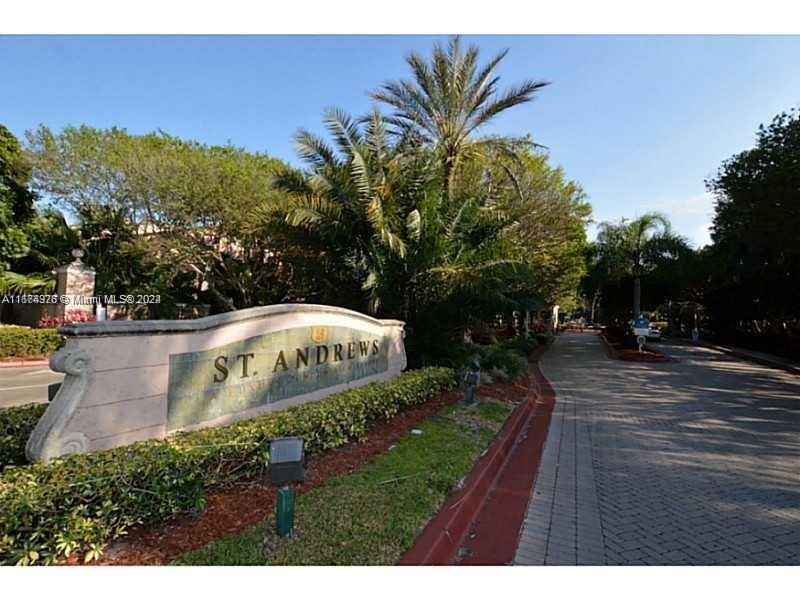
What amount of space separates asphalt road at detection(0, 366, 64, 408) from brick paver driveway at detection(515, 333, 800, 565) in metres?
10.0

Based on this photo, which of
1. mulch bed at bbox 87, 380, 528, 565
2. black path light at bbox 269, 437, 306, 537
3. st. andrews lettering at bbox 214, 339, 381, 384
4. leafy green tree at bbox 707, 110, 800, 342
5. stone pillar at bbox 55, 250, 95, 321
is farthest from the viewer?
stone pillar at bbox 55, 250, 95, 321

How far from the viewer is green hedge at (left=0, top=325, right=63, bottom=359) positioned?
14289mm

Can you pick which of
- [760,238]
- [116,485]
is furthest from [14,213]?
[760,238]

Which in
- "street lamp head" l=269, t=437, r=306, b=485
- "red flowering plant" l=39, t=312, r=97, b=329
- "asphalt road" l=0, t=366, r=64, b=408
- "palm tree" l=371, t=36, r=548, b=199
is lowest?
"asphalt road" l=0, t=366, r=64, b=408

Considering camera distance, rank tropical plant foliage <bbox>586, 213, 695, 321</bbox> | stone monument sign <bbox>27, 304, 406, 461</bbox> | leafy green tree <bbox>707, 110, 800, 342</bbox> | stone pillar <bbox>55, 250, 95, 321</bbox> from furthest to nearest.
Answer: tropical plant foliage <bbox>586, 213, 695, 321</bbox>
stone pillar <bbox>55, 250, 95, 321</bbox>
leafy green tree <bbox>707, 110, 800, 342</bbox>
stone monument sign <bbox>27, 304, 406, 461</bbox>

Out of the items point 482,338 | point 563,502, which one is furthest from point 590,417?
point 482,338

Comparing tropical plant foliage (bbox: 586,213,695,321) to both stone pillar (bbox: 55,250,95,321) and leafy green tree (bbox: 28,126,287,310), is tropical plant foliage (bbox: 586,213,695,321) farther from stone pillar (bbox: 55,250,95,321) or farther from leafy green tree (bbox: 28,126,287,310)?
stone pillar (bbox: 55,250,95,321)

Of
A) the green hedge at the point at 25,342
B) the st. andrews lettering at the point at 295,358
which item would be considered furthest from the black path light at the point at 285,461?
the green hedge at the point at 25,342

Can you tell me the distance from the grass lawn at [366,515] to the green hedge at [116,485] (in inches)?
20.6

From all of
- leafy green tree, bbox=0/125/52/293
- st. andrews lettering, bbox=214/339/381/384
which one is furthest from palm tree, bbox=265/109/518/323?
leafy green tree, bbox=0/125/52/293

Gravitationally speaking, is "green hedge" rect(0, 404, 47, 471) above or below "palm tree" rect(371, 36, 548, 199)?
below

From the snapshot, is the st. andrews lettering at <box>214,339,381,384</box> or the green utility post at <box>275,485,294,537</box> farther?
the st. andrews lettering at <box>214,339,381,384</box>

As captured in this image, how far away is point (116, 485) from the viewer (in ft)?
10.0

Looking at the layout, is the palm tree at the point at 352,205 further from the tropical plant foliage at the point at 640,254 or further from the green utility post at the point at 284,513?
the tropical plant foliage at the point at 640,254
